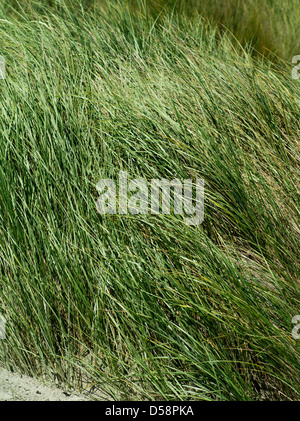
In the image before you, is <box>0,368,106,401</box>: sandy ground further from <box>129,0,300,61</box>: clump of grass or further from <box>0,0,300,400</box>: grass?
<box>129,0,300,61</box>: clump of grass

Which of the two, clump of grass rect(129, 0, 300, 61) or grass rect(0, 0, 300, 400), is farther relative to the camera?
clump of grass rect(129, 0, 300, 61)

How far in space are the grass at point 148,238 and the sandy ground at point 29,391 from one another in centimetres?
4

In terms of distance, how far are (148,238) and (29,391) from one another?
743 millimetres

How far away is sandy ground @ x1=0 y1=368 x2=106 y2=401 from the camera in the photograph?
5.67 feet

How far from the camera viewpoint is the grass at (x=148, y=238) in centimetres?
168

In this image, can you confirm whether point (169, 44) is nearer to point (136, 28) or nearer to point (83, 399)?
point (136, 28)

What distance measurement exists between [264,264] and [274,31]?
2802 mm

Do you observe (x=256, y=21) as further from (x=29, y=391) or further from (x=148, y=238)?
(x=29, y=391)

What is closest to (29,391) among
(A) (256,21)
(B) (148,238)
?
(B) (148,238)

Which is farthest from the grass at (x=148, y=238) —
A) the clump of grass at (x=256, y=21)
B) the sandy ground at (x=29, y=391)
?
the clump of grass at (x=256, y=21)

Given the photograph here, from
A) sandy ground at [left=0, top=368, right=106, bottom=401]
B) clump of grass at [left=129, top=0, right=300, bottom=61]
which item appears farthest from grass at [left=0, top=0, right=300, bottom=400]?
clump of grass at [left=129, top=0, right=300, bottom=61]

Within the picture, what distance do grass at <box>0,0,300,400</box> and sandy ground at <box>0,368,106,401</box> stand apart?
43 millimetres

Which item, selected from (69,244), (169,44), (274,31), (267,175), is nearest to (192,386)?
(69,244)

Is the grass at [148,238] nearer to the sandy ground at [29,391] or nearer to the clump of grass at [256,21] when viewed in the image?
the sandy ground at [29,391]
